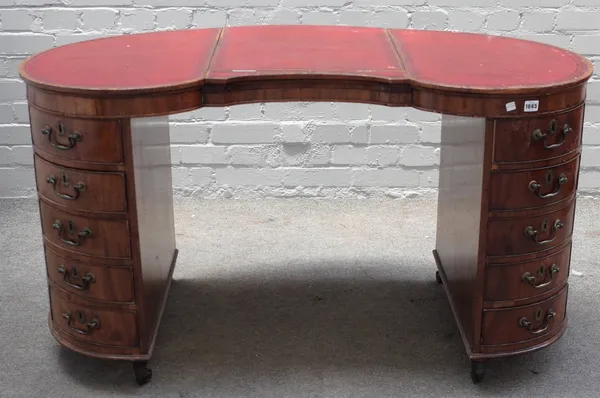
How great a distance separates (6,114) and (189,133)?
721 mm

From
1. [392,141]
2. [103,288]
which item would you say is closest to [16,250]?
[103,288]

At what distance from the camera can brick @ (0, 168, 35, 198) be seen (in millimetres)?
3445

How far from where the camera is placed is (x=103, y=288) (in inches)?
83.6

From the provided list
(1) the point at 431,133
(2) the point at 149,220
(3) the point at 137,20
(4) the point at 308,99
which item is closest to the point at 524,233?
(4) the point at 308,99

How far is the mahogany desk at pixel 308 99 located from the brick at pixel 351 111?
979 mm

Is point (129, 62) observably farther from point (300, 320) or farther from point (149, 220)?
point (300, 320)

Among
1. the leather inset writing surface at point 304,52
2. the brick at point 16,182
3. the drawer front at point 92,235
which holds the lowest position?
the brick at point 16,182

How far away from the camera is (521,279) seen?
2.11 metres

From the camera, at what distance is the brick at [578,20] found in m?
3.26

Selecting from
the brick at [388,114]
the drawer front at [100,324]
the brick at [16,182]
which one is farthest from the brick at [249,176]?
the drawer front at [100,324]

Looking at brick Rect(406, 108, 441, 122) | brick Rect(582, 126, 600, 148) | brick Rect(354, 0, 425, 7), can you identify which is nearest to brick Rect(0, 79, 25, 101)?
brick Rect(354, 0, 425, 7)

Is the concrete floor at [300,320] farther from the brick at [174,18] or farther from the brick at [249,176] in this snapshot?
the brick at [174,18]

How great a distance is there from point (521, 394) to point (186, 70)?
117cm

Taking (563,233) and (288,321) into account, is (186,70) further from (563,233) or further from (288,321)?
(563,233)
